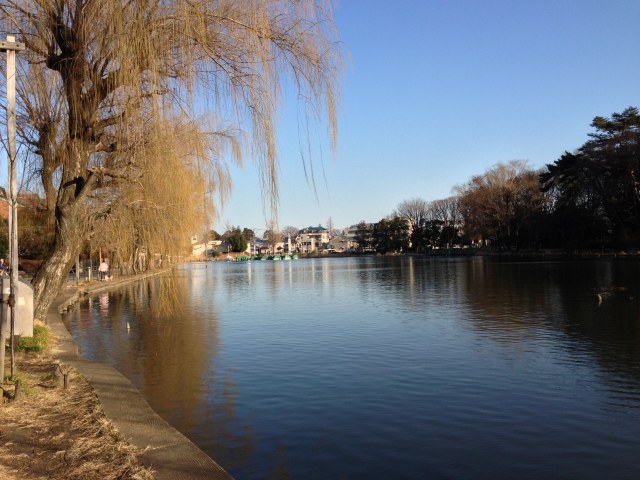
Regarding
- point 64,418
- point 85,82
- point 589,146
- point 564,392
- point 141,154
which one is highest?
point 589,146

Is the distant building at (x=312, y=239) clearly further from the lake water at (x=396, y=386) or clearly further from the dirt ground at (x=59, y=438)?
the dirt ground at (x=59, y=438)

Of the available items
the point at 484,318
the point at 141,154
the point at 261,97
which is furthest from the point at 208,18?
the point at 484,318

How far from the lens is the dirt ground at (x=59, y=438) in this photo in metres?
4.00

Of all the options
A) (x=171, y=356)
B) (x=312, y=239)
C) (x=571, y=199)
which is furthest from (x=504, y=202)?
(x=312, y=239)

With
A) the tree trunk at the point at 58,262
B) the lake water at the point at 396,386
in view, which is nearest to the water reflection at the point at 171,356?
the lake water at the point at 396,386

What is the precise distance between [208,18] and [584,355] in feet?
29.9

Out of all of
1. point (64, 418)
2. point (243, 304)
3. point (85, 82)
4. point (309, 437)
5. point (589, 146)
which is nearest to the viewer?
point (64, 418)

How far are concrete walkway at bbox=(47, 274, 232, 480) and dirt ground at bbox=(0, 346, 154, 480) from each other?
0.12 m

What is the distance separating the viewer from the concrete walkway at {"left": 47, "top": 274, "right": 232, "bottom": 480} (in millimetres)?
4250

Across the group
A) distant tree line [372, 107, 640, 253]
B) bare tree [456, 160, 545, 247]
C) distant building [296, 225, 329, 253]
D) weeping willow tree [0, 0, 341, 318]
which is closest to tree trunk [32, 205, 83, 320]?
weeping willow tree [0, 0, 341, 318]

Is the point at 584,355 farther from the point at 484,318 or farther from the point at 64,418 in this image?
the point at 64,418

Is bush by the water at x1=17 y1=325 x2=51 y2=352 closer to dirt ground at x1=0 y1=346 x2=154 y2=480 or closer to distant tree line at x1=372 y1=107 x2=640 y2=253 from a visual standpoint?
dirt ground at x1=0 y1=346 x2=154 y2=480

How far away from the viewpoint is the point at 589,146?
53.3 metres

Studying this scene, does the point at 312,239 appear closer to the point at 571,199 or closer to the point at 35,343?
the point at 571,199
